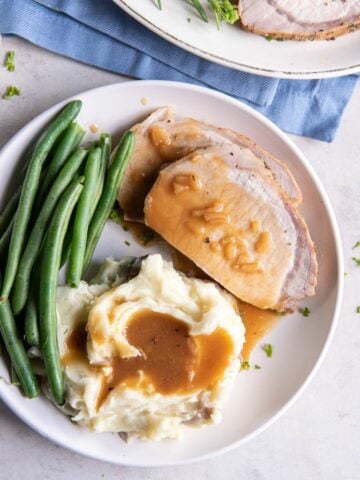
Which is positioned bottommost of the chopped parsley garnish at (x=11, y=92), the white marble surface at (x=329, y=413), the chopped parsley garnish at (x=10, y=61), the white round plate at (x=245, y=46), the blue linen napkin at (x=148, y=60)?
the white marble surface at (x=329, y=413)

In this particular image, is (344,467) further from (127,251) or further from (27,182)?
(27,182)

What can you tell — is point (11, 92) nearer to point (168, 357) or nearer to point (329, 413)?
point (168, 357)

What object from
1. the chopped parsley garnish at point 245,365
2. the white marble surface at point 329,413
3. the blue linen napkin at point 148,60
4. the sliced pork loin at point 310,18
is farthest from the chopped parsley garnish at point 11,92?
the chopped parsley garnish at point 245,365

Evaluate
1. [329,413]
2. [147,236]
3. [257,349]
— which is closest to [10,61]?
[147,236]

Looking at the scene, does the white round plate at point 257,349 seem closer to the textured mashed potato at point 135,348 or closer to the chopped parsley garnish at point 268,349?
the chopped parsley garnish at point 268,349

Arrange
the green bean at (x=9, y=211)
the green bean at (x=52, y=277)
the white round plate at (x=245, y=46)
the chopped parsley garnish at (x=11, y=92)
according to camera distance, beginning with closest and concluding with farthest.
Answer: the green bean at (x=52, y=277) < the green bean at (x=9, y=211) < the white round plate at (x=245, y=46) < the chopped parsley garnish at (x=11, y=92)

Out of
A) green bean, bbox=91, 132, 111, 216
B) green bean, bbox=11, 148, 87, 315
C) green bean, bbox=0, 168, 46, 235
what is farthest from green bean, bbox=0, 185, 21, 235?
green bean, bbox=91, 132, 111, 216
